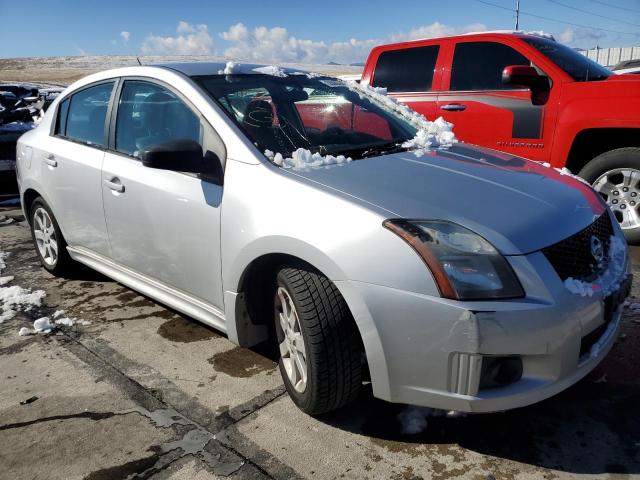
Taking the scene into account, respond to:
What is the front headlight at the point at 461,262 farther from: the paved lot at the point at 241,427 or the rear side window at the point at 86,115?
the rear side window at the point at 86,115

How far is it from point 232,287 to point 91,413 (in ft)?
2.98

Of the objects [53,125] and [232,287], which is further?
[53,125]

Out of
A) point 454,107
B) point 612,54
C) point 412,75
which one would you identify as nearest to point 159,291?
point 454,107

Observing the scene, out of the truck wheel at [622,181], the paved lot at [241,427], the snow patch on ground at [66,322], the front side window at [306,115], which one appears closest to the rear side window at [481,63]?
the truck wheel at [622,181]

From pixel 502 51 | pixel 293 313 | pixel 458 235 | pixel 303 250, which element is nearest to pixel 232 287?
pixel 293 313

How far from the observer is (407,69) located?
5.78 meters

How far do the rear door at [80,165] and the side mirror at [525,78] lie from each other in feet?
10.2

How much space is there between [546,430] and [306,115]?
2.07 m

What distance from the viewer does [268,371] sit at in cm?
293

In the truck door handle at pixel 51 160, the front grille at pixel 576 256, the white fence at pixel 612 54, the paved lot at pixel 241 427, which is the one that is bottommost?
the paved lot at pixel 241 427

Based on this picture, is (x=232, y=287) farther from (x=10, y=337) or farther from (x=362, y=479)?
(x=10, y=337)

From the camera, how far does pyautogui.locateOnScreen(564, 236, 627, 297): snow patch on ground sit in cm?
207

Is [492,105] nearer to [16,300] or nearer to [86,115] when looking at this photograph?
[86,115]

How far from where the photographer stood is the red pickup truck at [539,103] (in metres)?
4.47
